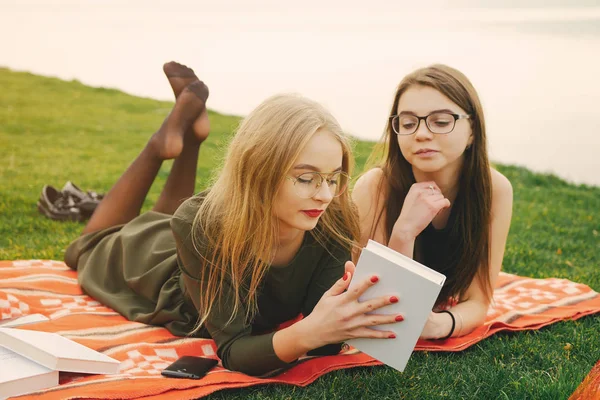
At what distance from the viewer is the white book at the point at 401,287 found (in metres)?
2.48

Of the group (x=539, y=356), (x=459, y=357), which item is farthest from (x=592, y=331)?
(x=459, y=357)

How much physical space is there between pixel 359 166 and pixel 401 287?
7058 millimetres

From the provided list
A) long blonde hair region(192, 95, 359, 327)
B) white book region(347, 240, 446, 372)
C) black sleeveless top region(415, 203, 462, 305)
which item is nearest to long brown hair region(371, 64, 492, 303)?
black sleeveless top region(415, 203, 462, 305)

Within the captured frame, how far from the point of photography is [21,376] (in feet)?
8.73

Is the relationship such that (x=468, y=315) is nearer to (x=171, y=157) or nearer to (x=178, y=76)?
(x=171, y=157)

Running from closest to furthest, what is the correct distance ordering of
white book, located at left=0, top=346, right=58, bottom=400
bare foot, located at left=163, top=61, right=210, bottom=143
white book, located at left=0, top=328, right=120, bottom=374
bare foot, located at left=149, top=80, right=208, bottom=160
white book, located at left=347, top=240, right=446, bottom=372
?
white book, located at left=347, top=240, right=446, bottom=372 < white book, located at left=0, top=346, right=58, bottom=400 < white book, located at left=0, top=328, right=120, bottom=374 < bare foot, located at left=149, top=80, right=208, bottom=160 < bare foot, located at left=163, top=61, right=210, bottom=143

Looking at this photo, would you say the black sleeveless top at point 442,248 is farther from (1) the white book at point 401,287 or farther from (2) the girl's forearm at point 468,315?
(1) the white book at point 401,287

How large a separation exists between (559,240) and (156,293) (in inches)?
154

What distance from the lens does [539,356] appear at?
338 cm

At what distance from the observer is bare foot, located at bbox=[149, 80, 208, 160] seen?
429 cm

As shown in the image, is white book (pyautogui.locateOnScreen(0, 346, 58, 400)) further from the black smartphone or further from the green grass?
the green grass

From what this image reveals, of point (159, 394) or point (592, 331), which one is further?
point (592, 331)

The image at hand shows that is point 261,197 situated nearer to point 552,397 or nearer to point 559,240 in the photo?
point 552,397

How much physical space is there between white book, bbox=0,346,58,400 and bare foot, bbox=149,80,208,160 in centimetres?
176
